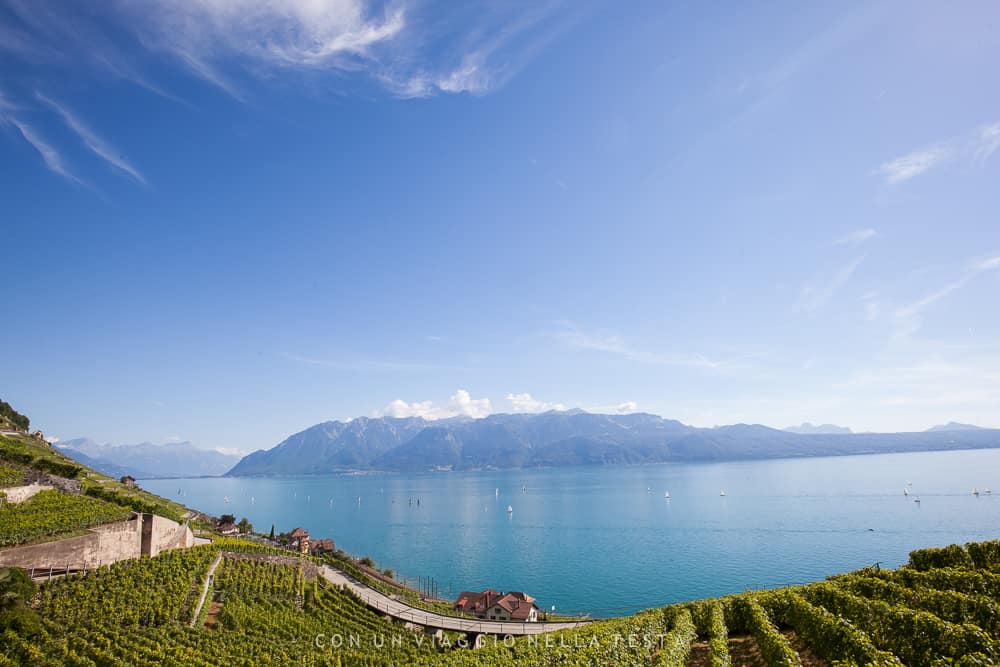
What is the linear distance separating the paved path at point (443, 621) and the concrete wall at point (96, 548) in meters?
17.8

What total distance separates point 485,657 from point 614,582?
5192 centimetres

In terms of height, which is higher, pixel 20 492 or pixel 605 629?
pixel 20 492

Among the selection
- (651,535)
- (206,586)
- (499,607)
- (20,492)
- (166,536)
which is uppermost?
(20,492)

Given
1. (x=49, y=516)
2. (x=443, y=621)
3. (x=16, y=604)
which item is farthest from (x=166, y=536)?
(x=443, y=621)

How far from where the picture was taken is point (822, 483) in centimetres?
17812

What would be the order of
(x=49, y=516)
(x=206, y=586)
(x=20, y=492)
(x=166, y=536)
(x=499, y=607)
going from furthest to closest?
(x=499, y=607)
(x=166, y=536)
(x=20, y=492)
(x=206, y=586)
(x=49, y=516)

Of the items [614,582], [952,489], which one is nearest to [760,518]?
[614,582]

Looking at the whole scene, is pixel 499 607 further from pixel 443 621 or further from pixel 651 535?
pixel 651 535

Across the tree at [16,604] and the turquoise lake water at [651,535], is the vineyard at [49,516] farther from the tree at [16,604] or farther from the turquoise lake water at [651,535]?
the turquoise lake water at [651,535]

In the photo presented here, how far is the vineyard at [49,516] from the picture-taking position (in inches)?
1089

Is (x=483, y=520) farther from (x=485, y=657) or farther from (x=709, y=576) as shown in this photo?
(x=485, y=657)

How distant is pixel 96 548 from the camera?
97.2 feet

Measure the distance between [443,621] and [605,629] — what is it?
24668 millimetres

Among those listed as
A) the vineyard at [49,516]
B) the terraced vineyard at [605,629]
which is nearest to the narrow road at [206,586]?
the terraced vineyard at [605,629]
